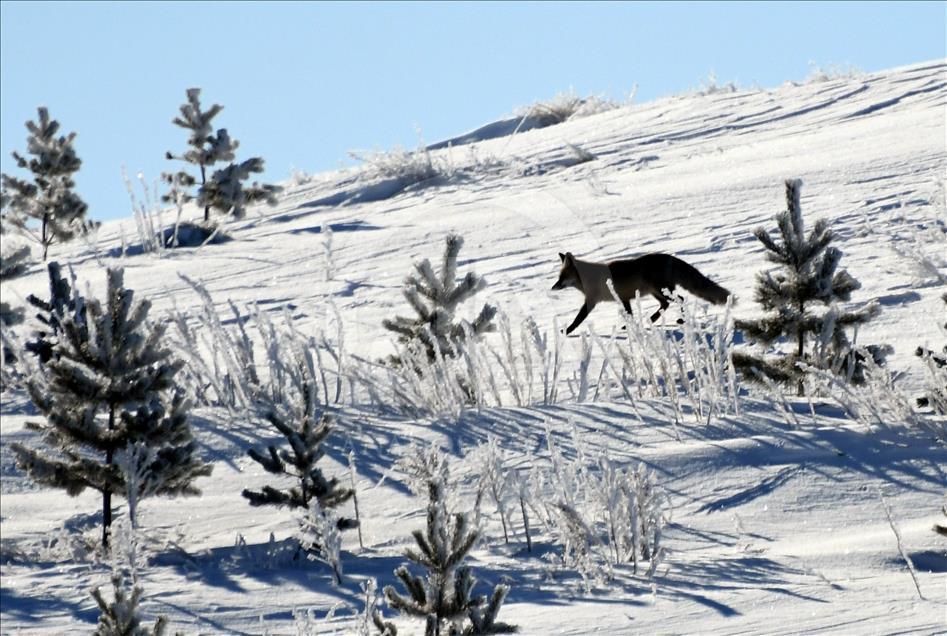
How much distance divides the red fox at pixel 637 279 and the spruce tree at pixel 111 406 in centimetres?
404

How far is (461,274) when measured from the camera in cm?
1305

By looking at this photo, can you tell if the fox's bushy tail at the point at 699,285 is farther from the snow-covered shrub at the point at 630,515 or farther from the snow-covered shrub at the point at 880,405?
the snow-covered shrub at the point at 630,515

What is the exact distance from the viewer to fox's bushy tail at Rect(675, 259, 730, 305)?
1091cm

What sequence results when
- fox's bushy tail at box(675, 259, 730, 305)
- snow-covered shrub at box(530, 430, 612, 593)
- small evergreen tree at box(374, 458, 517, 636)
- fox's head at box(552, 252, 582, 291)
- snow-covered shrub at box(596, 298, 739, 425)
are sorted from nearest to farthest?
small evergreen tree at box(374, 458, 517, 636)
snow-covered shrub at box(530, 430, 612, 593)
snow-covered shrub at box(596, 298, 739, 425)
fox's bushy tail at box(675, 259, 730, 305)
fox's head at box(552, 252, 582, 291)

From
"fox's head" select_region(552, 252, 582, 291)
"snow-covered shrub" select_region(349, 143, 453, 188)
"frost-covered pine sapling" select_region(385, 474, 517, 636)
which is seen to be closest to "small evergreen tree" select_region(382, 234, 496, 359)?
"fox's head" select_region(552, 252, 582, 291)

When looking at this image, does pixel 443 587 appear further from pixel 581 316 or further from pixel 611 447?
pixel 581 316

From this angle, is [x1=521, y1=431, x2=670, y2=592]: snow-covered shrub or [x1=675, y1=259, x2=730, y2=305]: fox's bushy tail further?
[x1=675, y1=259, x2=730, y2=305]: fox's bushy tail

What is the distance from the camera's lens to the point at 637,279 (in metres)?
11.3

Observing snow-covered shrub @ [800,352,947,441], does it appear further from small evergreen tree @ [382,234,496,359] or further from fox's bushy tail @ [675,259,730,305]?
fox's bushy tail @ [675,259,730,305]

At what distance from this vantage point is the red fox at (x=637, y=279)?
432 inches

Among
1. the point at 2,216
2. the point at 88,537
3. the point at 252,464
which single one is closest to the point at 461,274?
the point at 252,464

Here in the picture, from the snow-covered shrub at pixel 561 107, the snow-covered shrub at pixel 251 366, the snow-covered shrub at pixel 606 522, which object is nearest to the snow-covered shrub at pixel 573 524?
the snow-covered shrub at pixel 606 522

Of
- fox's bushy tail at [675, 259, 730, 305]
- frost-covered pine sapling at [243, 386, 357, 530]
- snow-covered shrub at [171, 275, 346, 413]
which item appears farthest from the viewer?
fox's bushy tail at [675, 259, 730, 305]

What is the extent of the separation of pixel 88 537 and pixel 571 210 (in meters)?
8.80
